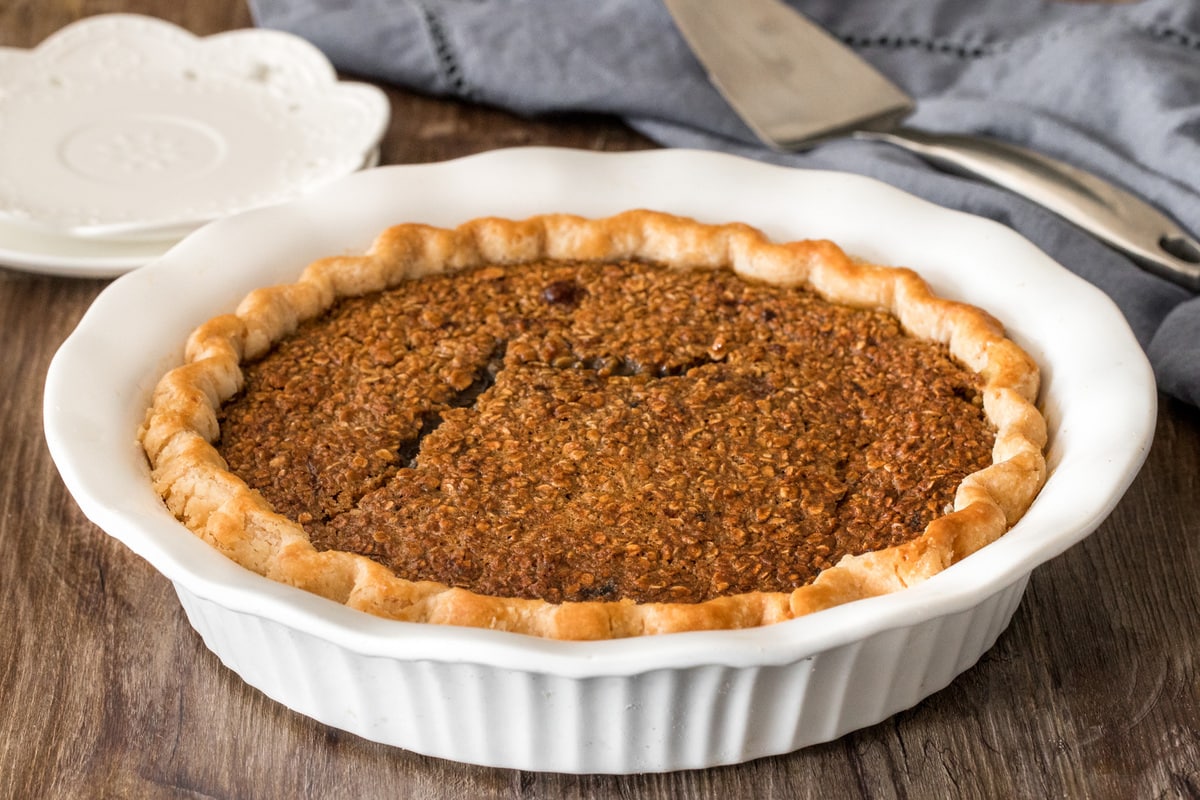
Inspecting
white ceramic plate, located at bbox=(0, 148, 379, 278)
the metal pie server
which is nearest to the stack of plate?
white ceramic plate, located at bbox=(0, 148, 379, 278)

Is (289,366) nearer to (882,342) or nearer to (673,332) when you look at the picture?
(673,332)

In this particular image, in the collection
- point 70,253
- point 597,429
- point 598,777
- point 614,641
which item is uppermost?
point 614,641

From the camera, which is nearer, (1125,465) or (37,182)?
(1125,465)

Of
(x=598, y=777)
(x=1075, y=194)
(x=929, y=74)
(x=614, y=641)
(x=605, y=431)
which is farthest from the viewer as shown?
(x=929, y=74)

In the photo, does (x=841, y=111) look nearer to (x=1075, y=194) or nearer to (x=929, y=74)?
(x=929, y=74)

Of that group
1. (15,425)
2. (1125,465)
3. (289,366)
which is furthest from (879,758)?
(15,425)

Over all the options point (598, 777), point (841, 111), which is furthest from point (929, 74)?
point (598, 777)

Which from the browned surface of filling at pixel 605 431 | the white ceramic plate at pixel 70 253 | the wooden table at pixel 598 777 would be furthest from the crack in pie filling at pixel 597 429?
the white ceramic plate at pixel 70 253

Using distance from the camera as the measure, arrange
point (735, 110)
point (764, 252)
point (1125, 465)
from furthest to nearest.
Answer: point (735, 110), point (764, 252), point (1125, 465)
